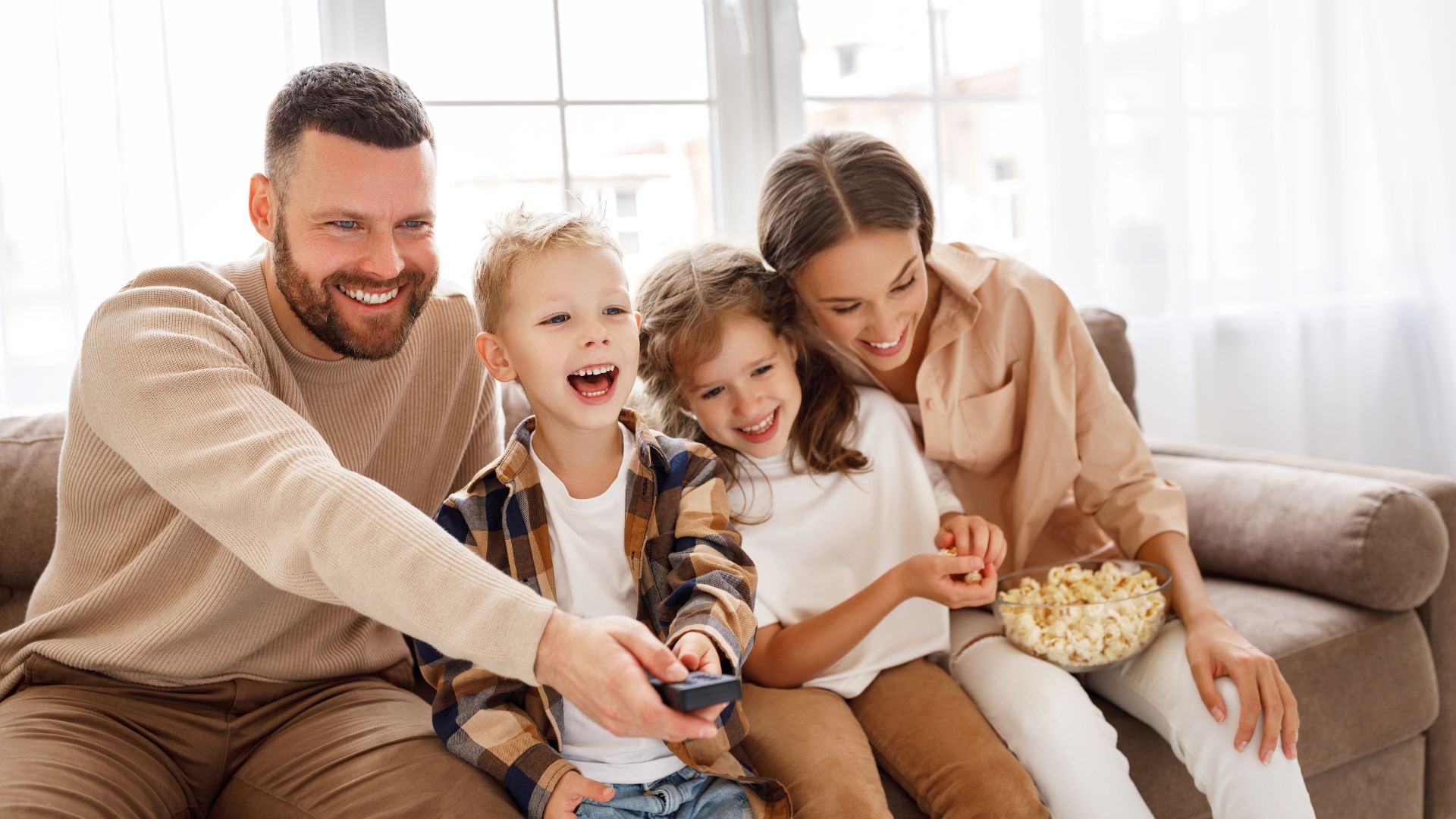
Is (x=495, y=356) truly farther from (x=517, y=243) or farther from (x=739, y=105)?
(x=739, y=105)

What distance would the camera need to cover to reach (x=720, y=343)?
163 centimetres

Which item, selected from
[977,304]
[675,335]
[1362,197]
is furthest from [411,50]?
[1362,197]

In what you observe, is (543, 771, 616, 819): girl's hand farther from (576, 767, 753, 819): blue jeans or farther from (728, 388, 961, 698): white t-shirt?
(728, 388, 961, 698): white t-shirt

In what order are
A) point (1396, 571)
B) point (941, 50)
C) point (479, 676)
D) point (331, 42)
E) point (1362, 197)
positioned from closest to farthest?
1. point (479, 676)
2. point (1396, 571)
3. point (331, 42)
4. point (941, 50)
5. point (1362, 197)

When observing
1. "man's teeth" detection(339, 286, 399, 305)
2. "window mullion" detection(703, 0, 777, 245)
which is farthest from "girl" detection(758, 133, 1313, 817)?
"window mullion" detection(703, 0, 777, 245)

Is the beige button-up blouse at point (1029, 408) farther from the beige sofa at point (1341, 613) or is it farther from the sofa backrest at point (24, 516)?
the sofa backrest at point (24, 516)

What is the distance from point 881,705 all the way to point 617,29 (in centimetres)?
175

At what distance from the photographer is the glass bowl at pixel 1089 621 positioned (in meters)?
1.53

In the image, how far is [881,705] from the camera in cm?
159

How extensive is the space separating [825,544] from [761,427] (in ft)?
0.66

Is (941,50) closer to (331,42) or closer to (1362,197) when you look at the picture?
(1362,197)

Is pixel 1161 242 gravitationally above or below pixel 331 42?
below

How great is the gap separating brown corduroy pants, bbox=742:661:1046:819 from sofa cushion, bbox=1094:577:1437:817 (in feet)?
0.90

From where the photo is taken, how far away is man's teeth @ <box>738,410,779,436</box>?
5.39ft
